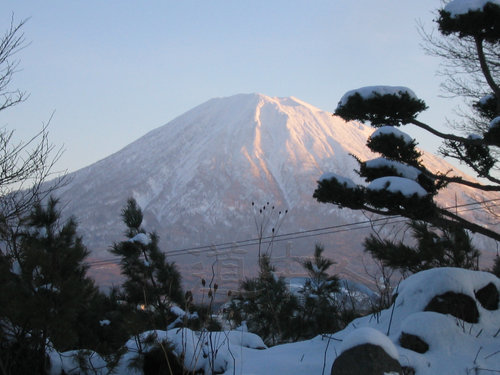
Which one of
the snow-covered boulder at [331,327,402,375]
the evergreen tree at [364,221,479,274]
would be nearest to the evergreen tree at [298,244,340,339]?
the evergreen tree at [364,221,479,274]

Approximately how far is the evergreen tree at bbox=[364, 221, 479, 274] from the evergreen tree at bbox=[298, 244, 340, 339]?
9.83 ft

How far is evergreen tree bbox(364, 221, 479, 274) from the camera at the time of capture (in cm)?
558

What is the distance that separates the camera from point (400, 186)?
199 inches

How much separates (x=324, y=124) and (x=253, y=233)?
171 feet

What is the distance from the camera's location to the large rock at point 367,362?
10.5 feet

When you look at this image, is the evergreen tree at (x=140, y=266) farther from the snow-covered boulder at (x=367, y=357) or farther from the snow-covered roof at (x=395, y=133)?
the snow-covered boulder at (x=367, y=357)

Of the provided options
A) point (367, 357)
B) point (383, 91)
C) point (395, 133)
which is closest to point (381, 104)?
point (383, 91)

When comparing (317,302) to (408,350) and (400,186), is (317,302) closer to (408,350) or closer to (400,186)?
(400,186)

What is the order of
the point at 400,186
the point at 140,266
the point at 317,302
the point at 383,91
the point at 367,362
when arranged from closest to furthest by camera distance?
the point at 367,362
the point at 400,186
the point at 383,91
the point at 140,266
the point at 317,302

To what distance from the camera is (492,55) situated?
11742mm

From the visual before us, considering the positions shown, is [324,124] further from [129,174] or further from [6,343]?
[6,343]

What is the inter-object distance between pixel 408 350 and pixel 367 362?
65 centimetres

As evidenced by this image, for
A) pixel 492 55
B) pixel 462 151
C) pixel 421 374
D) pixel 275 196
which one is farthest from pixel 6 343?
pixel 275 196

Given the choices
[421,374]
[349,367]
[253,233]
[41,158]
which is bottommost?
[253,233]
